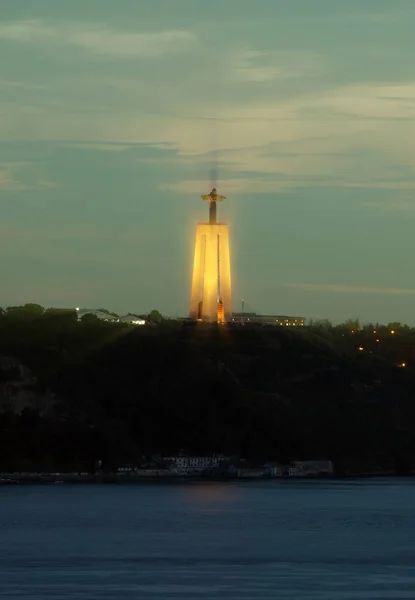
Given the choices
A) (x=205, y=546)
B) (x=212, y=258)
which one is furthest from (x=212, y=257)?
(x=205, y=546)

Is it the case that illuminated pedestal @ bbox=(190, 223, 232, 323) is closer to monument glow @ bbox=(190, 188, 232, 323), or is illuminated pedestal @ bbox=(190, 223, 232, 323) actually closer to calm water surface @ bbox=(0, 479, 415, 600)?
monument glow @ bbox=(190, 188, 232, 323)

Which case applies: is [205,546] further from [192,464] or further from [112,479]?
[192,464]

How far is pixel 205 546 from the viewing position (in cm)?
6266

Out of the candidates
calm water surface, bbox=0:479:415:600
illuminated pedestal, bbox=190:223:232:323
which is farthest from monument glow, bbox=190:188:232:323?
calm water surface, bbox=0:479:415:600

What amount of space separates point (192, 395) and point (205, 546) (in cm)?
8323

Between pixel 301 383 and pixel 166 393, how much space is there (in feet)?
41.4

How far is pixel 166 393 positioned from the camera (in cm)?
14638

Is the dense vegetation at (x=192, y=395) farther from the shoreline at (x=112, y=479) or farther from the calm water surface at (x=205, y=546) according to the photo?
the calm water surface at (x=205, y=546)

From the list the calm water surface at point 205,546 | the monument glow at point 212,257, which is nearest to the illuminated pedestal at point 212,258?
the monument glow at point 212,257

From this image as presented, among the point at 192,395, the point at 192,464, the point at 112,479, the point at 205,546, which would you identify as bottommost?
the point at 205,546

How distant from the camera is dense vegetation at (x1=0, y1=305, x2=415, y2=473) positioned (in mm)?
134000

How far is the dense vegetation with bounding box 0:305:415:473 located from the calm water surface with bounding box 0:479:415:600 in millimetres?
32527

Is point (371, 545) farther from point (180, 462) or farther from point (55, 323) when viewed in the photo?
point (55, 323)

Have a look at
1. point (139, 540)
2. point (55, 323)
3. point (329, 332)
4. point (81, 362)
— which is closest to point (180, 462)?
point (81, 362)
